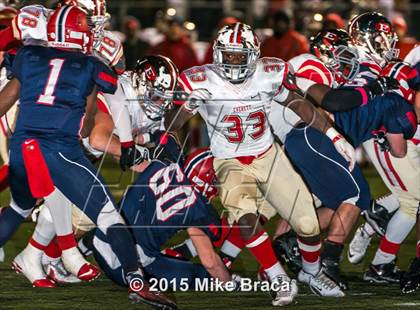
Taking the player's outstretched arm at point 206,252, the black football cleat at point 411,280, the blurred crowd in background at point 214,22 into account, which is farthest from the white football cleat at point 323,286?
the blurred crowd in background at point 214,22

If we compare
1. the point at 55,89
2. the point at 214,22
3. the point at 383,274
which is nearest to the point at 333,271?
the point at 383,274

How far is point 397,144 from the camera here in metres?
7.29

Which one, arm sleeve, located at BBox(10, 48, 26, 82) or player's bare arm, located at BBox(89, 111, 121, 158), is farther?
player's bare arm, located at BBox(89, 111, 121, 158)

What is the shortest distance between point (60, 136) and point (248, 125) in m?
1.07

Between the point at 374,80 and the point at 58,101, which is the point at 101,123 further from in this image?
the point at 374,80

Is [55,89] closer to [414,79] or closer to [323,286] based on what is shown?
[323,286]

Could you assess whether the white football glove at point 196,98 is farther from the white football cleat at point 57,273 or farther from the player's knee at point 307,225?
the white football cleat at point 57,273

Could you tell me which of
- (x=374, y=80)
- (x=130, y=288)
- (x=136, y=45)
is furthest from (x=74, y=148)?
(x=136, y=45)

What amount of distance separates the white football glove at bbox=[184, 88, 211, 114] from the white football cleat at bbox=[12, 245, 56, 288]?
116cm

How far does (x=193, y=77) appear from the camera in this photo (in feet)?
22.6

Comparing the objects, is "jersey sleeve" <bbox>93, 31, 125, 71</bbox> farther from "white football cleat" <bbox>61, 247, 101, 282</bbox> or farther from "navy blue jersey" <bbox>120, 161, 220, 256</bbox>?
"white football cleat" <bbox>61, 247, 101, 282</bbox>

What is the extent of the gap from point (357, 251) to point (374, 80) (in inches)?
48.6

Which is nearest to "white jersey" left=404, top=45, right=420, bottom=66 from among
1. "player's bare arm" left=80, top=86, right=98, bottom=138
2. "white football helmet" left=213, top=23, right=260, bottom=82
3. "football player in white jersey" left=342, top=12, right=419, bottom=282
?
"football player in white jersey" left=342, top=12, right=419, bottom=282

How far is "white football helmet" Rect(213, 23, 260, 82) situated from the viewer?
688 centimetres
